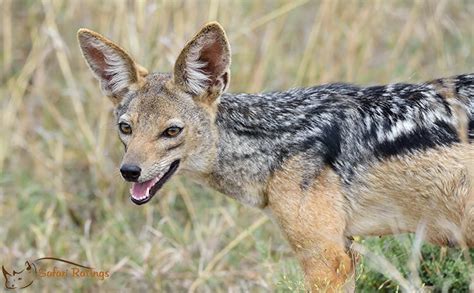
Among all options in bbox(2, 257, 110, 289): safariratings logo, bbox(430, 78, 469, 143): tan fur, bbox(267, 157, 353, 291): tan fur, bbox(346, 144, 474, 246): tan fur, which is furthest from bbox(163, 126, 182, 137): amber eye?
bbox(2, 257, 110, 289): safariratings logo

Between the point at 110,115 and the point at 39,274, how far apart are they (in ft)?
6.22

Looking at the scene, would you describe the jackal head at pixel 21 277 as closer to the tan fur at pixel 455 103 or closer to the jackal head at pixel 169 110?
the jackal head at pixel 169 110

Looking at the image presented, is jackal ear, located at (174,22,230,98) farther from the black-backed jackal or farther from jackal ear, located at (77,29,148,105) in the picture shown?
jackal ear, located at (77,29,148,105)

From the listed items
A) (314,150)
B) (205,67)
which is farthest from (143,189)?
(314,150)

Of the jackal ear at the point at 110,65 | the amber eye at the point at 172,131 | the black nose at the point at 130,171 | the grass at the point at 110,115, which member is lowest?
the grass at the point at 110,115

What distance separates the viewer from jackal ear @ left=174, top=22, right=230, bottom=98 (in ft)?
18.5

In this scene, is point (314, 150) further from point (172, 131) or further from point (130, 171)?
point (130, 171)

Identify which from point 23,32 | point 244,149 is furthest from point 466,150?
point 23,32

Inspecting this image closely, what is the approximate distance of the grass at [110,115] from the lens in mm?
7684

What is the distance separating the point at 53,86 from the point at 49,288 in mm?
2690

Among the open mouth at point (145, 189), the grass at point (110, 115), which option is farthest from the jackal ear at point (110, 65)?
the grass at point (110, 115)

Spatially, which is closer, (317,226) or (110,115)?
(317,226)

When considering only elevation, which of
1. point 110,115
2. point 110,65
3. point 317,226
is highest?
point 110,65

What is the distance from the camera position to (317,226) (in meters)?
5.39
